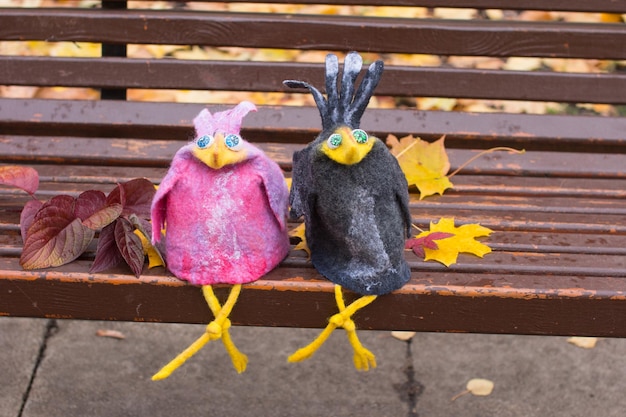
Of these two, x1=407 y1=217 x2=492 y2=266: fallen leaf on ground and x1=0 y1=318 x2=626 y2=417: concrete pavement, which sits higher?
x1=407 y1=217 x2=492 y2=266: fallen leaf on ground

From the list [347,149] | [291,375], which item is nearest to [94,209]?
[347,149]

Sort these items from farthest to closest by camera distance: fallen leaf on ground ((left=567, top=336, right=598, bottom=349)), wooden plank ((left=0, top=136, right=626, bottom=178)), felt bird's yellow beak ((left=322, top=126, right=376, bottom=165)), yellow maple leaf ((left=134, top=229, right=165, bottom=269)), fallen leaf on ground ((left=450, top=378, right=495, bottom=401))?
fallen leaf on ground ((left=567, top=336, right=598, bottom=349)) < fallen leaf on ground ((left=450, top=378, right=495, bottom=401)) < wooden plank ((left=0, top=136, right=626, bottom=178)) < yellow maple leaf ((left=134, top=229, right=165, bottom=269)) < felt bird's yellow beak ((left=322, top=126, right=376, bottom=165))

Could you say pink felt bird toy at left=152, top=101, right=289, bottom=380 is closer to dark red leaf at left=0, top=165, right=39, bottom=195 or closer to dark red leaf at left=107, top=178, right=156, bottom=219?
dark red leaf at left=107, top=178, right=156, bottom=219

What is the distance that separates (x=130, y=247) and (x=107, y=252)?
0.06 m

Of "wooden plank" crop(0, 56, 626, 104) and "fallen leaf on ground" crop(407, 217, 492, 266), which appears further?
"wooden plank" crop(0, 56, 626, 104)

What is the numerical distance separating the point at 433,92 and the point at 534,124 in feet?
0.97

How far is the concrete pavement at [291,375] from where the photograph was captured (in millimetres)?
2465

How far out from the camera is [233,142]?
1694 millimetres

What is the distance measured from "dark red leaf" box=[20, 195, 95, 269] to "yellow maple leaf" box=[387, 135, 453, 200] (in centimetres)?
86

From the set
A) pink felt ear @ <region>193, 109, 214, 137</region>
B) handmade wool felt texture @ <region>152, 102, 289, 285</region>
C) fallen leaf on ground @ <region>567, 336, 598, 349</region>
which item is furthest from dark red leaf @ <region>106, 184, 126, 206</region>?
fallen leaf on ground @ <region>567, 336, 598, 349</region>

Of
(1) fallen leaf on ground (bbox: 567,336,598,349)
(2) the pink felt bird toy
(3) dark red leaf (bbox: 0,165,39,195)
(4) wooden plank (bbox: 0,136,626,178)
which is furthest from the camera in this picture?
(1) fallen leaf on ground (bbox: 567,336,598,349)

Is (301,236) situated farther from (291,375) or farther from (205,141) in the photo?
(291,375)

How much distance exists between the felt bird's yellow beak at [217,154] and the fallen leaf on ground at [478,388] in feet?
3.86

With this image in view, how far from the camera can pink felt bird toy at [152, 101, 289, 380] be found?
1.73 meters
